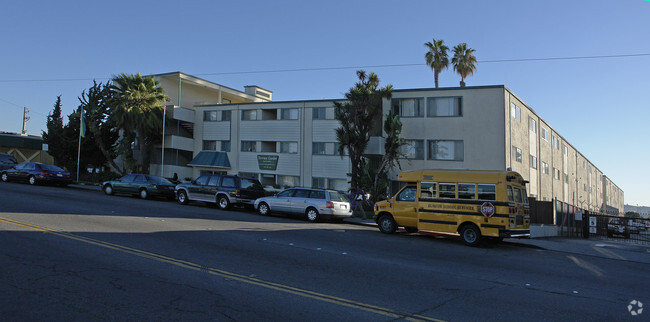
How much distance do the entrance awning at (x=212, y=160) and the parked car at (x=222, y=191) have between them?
44.0 feet

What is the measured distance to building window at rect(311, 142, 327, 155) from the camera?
31.9 metres

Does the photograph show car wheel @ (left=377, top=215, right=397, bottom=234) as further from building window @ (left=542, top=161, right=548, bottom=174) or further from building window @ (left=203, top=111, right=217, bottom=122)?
building window @ (left=542, top=161, right=548, bottom=174)

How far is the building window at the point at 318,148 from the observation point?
105 feet

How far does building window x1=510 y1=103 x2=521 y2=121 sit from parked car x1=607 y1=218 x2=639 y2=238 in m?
9.34

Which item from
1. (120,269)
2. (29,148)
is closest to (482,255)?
(120,269)

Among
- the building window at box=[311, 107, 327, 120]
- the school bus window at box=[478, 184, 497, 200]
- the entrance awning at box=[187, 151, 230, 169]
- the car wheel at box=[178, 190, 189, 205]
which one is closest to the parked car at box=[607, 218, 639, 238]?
the school bus window at box=[478, 184, 497, 200]

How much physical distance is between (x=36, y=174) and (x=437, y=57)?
32.8 metres

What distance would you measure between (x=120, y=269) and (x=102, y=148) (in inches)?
1253

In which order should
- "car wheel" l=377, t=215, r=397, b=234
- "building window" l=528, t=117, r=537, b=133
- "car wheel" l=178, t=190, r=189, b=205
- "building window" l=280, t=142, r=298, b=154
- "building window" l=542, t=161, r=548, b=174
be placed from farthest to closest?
"building window" l=542, t=161, r=548, b=174 < "building window" l=280, t=142, r=298, b=154 < "building window" l=528, t=117, r=537, b=133 < "car wheel" l=178, t=190, r=189, b=205 < "car wheel" l=377, t=215, r=397, b=234

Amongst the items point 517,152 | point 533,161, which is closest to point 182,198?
point 517,152

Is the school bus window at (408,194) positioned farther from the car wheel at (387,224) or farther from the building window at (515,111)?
the building window at (515,111)

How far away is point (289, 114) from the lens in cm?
3347

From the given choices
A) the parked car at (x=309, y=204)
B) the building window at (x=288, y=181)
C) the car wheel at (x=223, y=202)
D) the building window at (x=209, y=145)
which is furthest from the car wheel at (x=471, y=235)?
the building window at (x=209, y=145)

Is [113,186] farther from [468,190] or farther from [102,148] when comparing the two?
[468,190]
